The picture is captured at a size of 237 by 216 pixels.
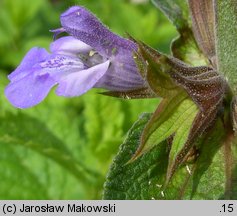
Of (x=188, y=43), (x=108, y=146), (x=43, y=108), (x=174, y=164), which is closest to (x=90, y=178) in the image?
(x=108, y=146)

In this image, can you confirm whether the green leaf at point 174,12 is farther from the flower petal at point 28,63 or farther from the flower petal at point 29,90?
the flower petal at point 29,90

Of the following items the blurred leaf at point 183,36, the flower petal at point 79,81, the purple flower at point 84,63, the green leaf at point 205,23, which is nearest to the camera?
the flower petal at point 79,81

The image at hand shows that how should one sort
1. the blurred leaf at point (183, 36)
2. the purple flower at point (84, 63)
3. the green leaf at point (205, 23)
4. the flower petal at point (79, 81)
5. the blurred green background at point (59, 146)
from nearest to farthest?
the flower petal at point (79, 81) < the purple flower at point (84, 63) < the green leaf at point (205, 23) < the blurred leaf at point (183, 36) < the blurred green background at point (59, 146)

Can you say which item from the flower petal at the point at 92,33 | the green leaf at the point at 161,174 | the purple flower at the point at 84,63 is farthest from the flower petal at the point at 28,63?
the green leaf at the point at 161,174

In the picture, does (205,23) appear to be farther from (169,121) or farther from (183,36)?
(169,121)

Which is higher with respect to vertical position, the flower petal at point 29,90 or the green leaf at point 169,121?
the flower petal at point 29,90

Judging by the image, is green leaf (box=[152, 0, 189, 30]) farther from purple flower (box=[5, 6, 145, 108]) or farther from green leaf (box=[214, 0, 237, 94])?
purple flower (box=[5, 6, 145, 108])

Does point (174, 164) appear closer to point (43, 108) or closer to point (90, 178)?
point (90, 178)

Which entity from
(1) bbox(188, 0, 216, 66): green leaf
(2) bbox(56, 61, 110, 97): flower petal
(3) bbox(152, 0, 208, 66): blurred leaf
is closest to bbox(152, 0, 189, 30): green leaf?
(3) bbox(152, 0, 208, 66): blurred leaf
